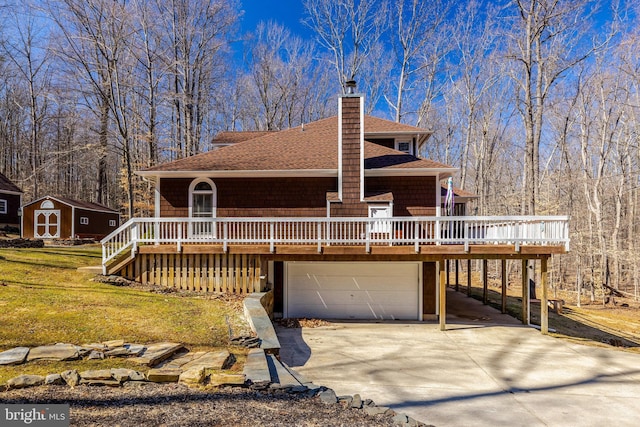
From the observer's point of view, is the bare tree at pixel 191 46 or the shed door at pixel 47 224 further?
the bare tree at pixel 191 46

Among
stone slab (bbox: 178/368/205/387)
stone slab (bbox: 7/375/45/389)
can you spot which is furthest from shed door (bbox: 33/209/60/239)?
stone slab (bbox: 178/368/205/387)

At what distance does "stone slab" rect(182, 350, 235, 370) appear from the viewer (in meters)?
5.03

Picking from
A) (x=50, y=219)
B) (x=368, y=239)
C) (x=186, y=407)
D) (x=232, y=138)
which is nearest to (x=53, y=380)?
(x=186, y=407)

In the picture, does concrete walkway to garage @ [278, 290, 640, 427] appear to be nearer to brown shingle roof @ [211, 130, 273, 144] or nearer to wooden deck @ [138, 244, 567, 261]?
wooden deck @ [138, 244, 567, 261]

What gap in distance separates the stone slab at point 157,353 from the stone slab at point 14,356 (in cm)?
140

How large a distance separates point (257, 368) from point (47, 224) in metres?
20.8

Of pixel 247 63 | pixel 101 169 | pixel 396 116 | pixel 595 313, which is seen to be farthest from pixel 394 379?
pixel 247 63

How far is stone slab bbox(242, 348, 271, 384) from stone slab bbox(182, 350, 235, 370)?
30cm

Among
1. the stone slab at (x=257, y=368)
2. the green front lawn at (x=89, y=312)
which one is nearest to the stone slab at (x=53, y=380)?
the green front lawn at (x=89, y=312)

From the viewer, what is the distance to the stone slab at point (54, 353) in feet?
16.2

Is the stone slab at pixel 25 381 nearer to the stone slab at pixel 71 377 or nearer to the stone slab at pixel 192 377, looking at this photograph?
the stone slab at pixel 71 377

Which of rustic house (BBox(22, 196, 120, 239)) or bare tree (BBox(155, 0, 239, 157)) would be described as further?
bare tree (BBox(155, 0, 239, 157))

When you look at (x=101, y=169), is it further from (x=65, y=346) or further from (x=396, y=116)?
(x=65, y=346)

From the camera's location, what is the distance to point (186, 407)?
386cm
